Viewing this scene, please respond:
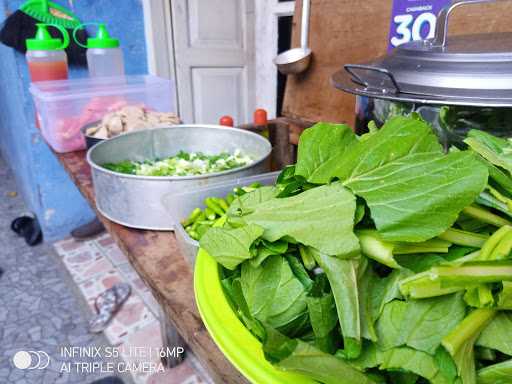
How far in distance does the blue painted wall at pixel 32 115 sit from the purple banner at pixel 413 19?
1.51 meters

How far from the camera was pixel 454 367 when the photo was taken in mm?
324

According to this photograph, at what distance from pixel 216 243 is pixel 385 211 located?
0.63ft

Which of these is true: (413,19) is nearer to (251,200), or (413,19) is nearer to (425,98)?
(425,98)

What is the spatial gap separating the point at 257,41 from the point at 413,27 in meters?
1.56

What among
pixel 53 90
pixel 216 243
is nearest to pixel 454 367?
pixel 216 243

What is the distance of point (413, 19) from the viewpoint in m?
1.16

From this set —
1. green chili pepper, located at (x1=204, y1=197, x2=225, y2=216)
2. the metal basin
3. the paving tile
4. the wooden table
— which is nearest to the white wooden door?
the metal basin

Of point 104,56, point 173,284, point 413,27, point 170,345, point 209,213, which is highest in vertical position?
point 413,27

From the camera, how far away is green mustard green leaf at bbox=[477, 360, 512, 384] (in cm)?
33

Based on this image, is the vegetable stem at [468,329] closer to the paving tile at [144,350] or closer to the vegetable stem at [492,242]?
the vegetable stem at [492,242]

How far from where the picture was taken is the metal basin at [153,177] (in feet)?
2.75

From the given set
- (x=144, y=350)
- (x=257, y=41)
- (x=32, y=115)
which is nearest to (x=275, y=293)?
(x=144, y=350)

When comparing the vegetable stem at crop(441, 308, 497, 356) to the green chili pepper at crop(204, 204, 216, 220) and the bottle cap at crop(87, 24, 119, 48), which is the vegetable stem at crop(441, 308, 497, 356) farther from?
the bottle cap at crop(87, 24, 119, 48)

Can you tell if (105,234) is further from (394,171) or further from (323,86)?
(394,171)
